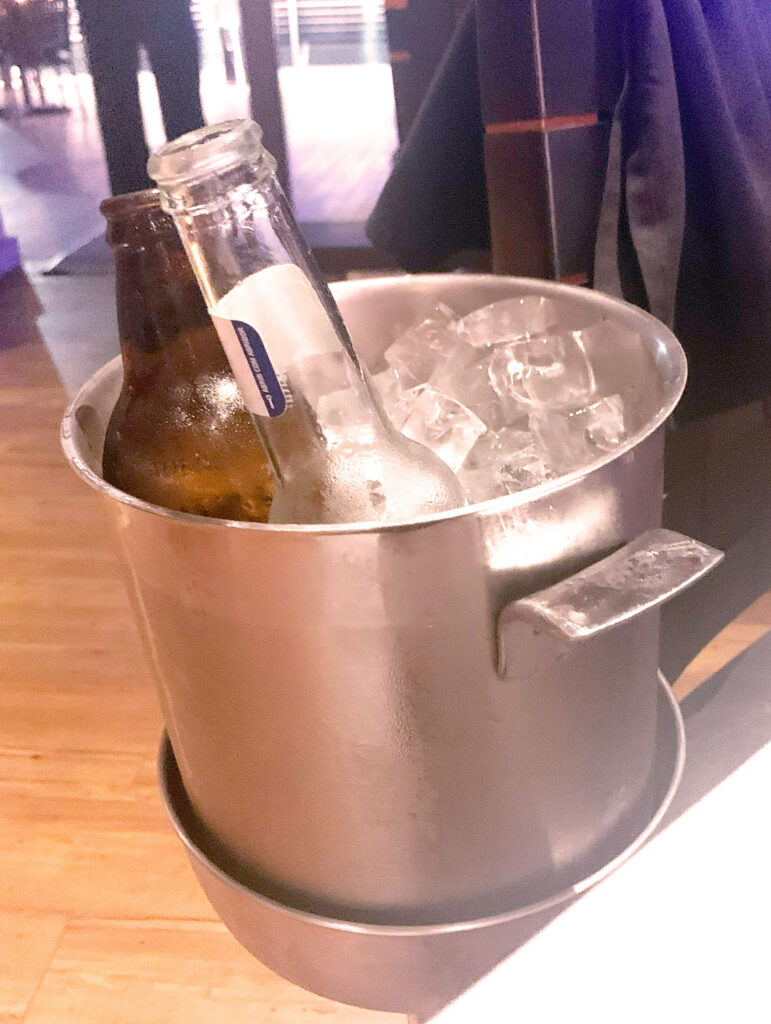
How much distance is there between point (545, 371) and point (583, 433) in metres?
0.09

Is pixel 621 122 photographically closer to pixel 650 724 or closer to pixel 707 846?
pixel 650 724

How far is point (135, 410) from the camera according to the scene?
58 cm

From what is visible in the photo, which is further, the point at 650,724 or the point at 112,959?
the point at 112,959

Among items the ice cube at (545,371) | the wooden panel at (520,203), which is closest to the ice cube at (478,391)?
the ice cube at (545,371)

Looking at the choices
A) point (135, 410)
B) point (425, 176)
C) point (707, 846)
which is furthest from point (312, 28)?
point (707, 846)

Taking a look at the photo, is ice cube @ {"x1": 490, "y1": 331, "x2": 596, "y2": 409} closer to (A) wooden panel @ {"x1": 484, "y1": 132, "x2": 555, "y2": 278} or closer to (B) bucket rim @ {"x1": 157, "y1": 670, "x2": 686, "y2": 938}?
(A) wooden panel @ {"x1": 484, "y1": 132, "x2": 555, "y2": 278}

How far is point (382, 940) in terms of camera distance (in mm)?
543

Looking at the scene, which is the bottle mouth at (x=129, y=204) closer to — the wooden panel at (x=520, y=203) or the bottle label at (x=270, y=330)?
the bottle label at (x=270, y=330)

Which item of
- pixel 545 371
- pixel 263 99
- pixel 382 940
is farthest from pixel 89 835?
pixel 263 99

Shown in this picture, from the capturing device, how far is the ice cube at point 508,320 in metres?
0.71

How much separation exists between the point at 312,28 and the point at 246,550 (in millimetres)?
2268

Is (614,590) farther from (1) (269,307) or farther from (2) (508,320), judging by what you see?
(2) (508,320)

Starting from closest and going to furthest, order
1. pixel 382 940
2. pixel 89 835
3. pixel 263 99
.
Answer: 1. pixel 382 940
2. pixel 89 835
3. pixel 263 99

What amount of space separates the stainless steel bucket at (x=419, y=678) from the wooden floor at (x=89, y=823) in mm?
350
